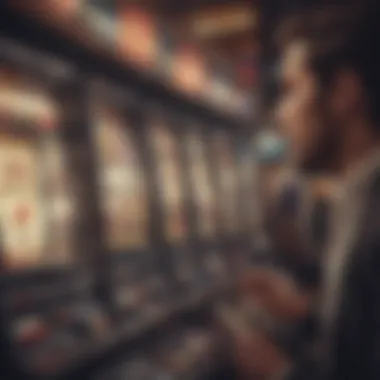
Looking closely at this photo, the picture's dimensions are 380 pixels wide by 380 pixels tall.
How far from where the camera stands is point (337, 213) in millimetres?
1032

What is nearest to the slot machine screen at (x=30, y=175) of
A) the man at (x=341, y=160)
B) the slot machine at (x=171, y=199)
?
the slot machine at (x=171, y=199)

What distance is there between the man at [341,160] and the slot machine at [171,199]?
0.17 meters

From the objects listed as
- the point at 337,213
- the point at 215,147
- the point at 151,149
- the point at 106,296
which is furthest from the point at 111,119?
the point at 337,213

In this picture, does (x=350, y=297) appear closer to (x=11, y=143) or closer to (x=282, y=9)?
(x=282, y=9)

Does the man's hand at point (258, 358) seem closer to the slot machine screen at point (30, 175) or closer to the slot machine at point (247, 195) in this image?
the slot machine at point (247, 195)

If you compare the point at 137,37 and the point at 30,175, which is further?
the point at 137,37

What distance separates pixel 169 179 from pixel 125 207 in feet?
0.33

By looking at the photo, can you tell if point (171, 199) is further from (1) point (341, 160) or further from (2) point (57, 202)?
(1) point (341, 160)

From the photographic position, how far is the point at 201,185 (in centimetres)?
109

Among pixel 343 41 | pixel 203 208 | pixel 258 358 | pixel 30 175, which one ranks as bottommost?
pixel 258 358

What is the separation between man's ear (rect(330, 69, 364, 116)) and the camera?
3.48ft

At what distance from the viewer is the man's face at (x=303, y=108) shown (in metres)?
1.07

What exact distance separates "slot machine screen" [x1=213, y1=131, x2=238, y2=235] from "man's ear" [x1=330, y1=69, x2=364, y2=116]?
0.22 meters

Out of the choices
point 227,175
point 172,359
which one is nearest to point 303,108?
point 227,175
